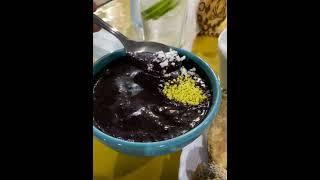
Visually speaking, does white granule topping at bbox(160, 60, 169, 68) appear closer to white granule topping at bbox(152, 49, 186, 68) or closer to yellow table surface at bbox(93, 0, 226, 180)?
white granule topping at bbox(152, 49, 186, 68)

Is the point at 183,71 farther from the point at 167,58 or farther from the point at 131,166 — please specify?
the point at 131,166

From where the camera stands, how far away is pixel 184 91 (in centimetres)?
74

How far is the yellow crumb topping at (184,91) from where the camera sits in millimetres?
720

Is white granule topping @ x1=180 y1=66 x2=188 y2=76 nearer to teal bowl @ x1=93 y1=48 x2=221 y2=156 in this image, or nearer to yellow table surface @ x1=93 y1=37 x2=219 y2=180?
teal bowl @ x1=93 y1=48 x2=221 y2=156

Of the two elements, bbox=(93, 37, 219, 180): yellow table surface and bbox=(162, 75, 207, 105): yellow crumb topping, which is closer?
bbox=(162, 75, 207, 105): yellow crumb topping

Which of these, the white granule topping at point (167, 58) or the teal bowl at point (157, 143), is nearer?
the teal bowl at point (157, 143)

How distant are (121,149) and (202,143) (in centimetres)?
26

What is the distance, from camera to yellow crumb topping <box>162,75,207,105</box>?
2.36 ft

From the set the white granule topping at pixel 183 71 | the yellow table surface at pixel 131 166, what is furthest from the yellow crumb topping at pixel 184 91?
the yellow table surface at pixel 131 166

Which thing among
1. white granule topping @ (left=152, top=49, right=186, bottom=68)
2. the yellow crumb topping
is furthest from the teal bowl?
white granule topping @ (left=152, top=49, right=186, bottom=68)

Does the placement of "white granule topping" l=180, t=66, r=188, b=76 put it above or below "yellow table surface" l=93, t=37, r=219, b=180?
above

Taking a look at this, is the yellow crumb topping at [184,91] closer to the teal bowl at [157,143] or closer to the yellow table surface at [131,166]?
the teal bowl at [157,143]

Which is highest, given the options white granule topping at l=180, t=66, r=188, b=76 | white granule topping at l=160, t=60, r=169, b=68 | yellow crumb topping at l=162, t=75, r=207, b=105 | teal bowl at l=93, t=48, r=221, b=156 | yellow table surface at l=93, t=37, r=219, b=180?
white granule topping at l=160, t=60, r=169, b=68

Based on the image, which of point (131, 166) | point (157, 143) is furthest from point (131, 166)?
point (157, 143)
